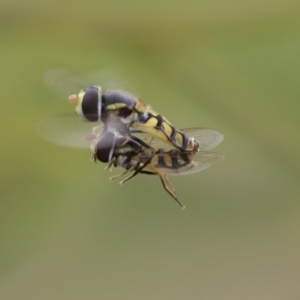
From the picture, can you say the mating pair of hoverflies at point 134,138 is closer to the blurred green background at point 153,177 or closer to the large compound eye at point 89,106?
the large compound eye at point 89,106

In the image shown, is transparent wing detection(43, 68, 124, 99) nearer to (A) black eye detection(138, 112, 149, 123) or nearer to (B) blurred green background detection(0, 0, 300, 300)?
(A) black eye detection(138, 112, 149, 123)

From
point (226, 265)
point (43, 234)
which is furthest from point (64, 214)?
point (226, 265)

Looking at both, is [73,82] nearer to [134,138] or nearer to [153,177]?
[134,138]

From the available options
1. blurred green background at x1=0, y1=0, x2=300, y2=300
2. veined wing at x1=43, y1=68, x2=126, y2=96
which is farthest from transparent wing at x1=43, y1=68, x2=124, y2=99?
blurred green background at x1=0, y1=0, x2=300, y2=300

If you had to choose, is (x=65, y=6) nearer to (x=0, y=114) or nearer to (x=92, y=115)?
(x=0, y=114)

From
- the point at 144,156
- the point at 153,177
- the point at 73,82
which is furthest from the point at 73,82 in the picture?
the point at 153,177

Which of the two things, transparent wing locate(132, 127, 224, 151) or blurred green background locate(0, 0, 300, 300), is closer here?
transparent wing locate(132, 127, 224, 151)
